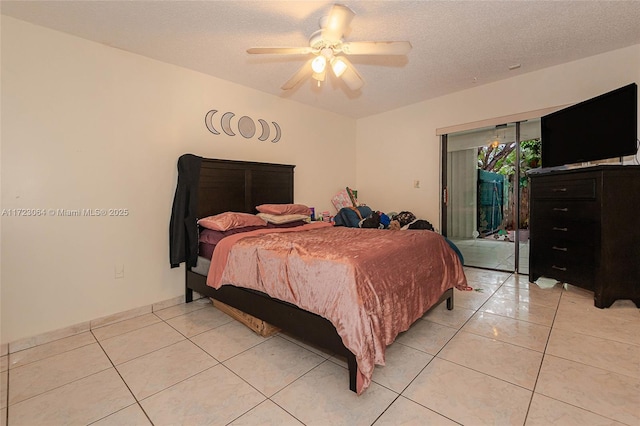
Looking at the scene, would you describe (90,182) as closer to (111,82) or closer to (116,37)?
(111,82)

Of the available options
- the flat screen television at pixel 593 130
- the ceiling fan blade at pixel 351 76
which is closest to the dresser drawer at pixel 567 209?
the flat screen television at pixel 593 130

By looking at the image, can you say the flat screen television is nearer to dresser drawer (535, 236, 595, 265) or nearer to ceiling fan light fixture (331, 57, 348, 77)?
dresser drawer (535, 236, 595, 265)

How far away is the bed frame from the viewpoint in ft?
5.55

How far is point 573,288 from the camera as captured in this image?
10.1 ft

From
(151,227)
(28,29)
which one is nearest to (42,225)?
(151,227)

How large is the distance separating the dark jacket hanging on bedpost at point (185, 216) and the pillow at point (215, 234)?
7 centimetres

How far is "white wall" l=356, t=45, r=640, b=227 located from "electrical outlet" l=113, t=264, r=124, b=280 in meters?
3.81

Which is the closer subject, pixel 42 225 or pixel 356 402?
pixel 356 402

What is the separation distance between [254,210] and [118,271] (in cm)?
151

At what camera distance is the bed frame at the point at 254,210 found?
1.69m

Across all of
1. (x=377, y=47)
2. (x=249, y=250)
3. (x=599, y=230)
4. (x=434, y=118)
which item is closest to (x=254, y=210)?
(x=249, y=250)

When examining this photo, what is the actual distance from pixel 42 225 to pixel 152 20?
186 centimetres

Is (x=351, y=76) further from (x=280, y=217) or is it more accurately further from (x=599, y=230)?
(x=599, y=230)

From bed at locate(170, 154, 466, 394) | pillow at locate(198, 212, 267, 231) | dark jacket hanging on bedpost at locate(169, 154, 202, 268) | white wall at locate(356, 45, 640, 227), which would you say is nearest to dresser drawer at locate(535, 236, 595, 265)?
bed at locate(170, 154, 466, 394)
